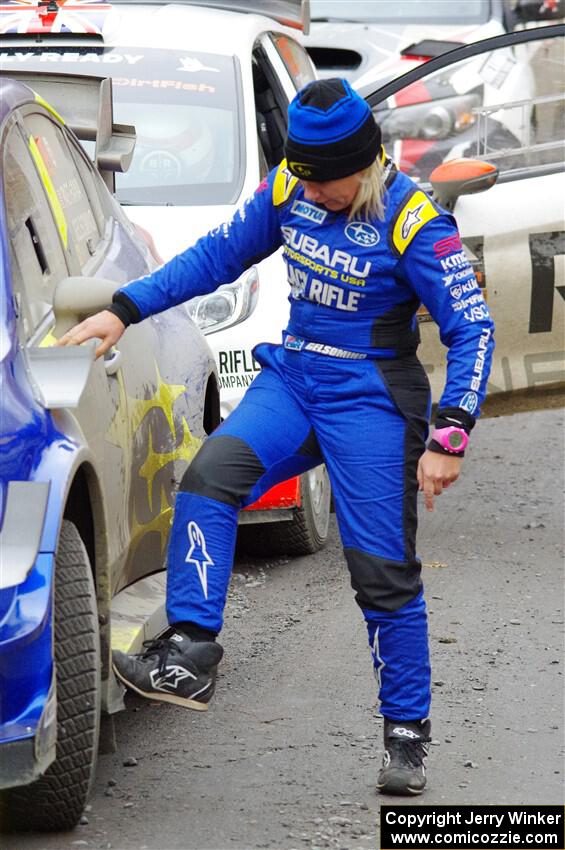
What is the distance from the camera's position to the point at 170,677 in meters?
4.29

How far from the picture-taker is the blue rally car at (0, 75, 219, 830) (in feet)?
12.0

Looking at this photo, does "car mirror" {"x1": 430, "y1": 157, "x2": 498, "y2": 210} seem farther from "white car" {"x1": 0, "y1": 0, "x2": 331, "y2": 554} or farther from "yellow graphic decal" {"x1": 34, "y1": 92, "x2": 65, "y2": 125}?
"yellow graphic decal" {"x1": 34, "y1": 92, "x2": 65, "y2": 125}

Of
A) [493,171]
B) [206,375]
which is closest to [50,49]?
[493,171]

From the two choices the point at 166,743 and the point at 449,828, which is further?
the point at 166,743

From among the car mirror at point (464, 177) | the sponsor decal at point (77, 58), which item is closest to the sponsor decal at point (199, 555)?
the car mirror at point (464, 177)

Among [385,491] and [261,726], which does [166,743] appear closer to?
[261,726]

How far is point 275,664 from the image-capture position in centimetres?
582

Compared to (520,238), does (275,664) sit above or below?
below

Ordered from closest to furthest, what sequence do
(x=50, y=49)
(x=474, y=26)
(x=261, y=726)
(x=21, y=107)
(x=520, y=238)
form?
(x=21, y=107) < (x=261, y=726) < (x=520, y=238) < (x=50, y=49) < (x=474, y=26)

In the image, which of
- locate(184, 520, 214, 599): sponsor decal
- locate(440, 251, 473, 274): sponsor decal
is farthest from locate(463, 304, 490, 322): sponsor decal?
locate(184, 520, 214, 599): sponsor decal

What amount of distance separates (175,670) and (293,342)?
37.6 inches

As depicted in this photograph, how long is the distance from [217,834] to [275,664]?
1.61 metres

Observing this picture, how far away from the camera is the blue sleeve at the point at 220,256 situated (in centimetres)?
462

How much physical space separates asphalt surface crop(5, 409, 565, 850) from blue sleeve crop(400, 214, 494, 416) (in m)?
1.09
